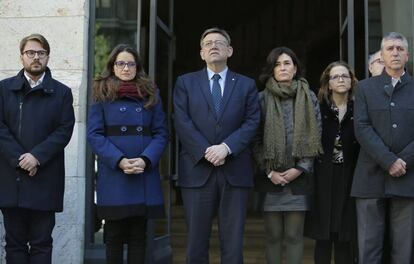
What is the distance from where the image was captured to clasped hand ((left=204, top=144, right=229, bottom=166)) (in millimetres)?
4055

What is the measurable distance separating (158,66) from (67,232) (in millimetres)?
1802

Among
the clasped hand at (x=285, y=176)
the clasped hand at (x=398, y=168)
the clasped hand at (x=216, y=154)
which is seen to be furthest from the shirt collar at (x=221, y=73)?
the clasped hand at (x=398, y=168)

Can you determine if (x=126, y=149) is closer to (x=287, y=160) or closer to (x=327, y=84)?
(x=287, y=160)

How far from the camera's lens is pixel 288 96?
175 inches

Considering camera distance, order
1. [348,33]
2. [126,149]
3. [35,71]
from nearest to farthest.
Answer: [126,149] → [35,71] → [348,33]

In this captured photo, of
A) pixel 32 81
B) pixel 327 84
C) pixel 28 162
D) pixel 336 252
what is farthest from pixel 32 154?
pixel 336 252

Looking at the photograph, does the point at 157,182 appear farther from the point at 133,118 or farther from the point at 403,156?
the point at 403,156

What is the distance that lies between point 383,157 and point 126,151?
178 centimetres

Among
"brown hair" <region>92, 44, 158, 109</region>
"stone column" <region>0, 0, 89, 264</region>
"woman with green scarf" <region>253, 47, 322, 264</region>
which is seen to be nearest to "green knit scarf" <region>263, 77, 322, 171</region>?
"woman with green scarf" <region>253, 47, 322, 264</region>

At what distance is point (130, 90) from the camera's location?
4.29 metres

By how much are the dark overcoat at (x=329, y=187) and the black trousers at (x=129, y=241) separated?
128 centimetres

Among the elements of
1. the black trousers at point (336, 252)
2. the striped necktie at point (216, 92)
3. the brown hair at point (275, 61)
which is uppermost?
the brown hair at point (275, 61)

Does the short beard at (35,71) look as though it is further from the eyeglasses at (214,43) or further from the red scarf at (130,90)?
the eyeglasses at (214,43)

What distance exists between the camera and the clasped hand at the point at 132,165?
409 centimetres
